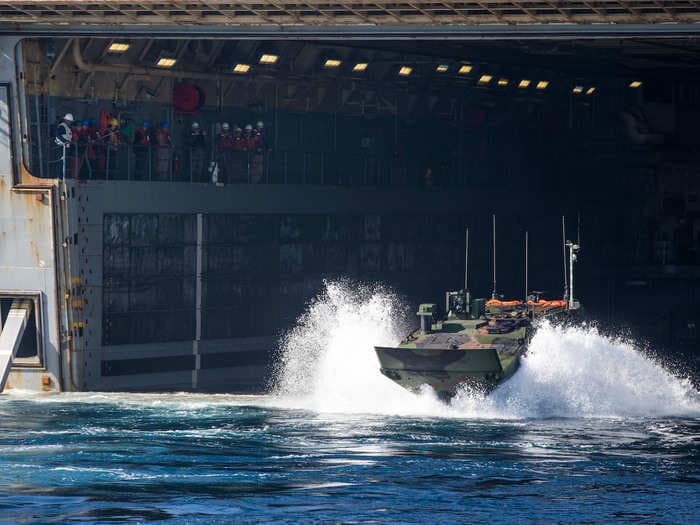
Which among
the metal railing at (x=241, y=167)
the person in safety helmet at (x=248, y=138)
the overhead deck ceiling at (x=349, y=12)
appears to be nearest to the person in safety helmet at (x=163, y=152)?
the metal railing at (x=241, y=167)

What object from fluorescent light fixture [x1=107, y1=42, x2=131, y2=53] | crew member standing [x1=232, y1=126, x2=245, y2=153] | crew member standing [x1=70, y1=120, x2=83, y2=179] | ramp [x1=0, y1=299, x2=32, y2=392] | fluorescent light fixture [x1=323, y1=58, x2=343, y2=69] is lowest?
ramp [x1=0, y1=299, x2=32, y2=392]

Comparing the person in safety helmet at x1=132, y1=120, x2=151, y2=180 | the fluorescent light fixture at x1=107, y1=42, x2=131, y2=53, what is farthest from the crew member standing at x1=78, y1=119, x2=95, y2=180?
the fluorescent light fixture at x1=107, y1=42, x2=131, y2=53

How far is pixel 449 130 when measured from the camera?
55.4 meters

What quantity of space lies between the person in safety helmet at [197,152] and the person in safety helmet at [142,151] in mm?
1476

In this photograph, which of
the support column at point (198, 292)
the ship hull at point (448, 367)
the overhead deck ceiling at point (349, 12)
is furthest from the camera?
the support column at point (198, 292)

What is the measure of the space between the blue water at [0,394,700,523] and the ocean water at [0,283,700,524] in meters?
0.05

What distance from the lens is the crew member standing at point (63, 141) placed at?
1606 inches

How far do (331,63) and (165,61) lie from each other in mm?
6685

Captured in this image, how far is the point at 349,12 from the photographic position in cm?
3675

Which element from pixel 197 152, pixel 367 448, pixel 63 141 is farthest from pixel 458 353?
pixel 197 152

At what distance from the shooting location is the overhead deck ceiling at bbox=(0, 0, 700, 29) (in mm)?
35000

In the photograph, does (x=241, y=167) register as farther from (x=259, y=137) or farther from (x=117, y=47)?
(x=117, y=47)

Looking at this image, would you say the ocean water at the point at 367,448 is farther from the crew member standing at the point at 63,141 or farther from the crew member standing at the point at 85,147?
the crew member standing at the point at 85,147

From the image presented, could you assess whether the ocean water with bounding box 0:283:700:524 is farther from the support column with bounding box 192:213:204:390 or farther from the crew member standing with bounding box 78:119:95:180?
the crew member standing with bounding box 78:119:95:180
